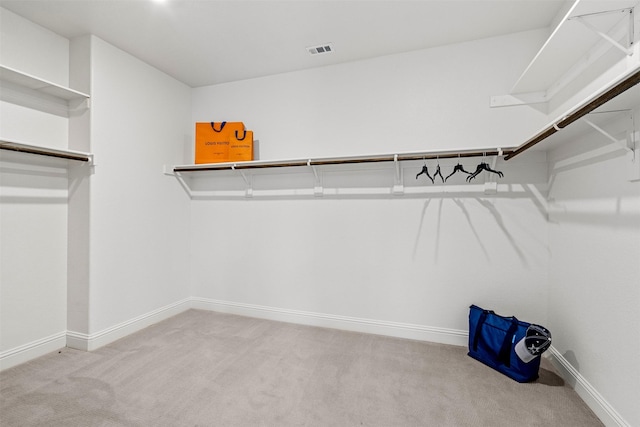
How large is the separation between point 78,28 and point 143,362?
2.55 meters

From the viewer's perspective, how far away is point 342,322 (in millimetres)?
2725

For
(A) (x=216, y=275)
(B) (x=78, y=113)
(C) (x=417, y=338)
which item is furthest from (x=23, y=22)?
(C) (x=417, y=338)

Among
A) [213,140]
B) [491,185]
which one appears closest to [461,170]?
[491,185]

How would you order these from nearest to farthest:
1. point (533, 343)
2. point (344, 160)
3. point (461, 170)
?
point (533, 343), point (461, 170), point (344, 160)

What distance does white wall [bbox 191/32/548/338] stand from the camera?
2.29m

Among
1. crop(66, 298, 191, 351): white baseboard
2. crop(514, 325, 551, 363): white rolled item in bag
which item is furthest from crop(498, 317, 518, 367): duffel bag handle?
crop(66, 298, 191, 351): white baseboard

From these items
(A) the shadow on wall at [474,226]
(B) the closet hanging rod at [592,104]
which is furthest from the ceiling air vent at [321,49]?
(B) the closet hanging rod at [592,104]

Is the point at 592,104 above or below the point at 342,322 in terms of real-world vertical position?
above

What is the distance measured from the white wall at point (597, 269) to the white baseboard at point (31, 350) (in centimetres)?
363

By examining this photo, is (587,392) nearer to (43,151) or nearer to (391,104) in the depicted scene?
(391,104)

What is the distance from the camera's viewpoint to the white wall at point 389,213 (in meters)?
2.29

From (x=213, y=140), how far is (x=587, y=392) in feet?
10.9

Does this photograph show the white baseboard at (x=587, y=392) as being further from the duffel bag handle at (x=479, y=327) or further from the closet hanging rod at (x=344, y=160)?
the closet hanging rod at (x=344, y=160)

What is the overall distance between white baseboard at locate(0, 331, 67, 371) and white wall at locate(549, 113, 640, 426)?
11.9ft
